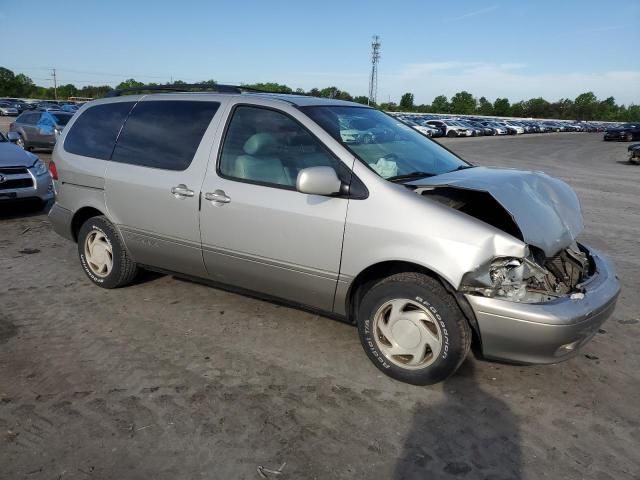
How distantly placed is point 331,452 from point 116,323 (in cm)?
231

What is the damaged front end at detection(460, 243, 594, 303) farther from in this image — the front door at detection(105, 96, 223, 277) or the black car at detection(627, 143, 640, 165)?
the black car at detection(627, 143, 640, 165)

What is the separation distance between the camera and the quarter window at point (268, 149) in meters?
3.57

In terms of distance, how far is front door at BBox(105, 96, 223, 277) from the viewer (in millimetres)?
4012

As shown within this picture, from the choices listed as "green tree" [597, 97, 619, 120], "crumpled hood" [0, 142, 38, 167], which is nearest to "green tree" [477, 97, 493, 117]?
"green tree" [597, 97, 619, 120]

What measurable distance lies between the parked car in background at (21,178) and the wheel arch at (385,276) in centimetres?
640

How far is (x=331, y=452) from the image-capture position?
8.74 feet

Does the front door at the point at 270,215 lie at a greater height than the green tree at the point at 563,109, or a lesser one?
lesser

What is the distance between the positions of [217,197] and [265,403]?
1.56 metres

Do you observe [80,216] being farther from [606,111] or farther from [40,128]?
[606,111]

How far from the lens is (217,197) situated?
382 cm

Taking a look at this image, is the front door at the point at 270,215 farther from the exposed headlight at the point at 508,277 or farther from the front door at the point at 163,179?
the exposed headlight at the point at 508,277

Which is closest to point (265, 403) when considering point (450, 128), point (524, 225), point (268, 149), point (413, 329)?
point (413, 329)

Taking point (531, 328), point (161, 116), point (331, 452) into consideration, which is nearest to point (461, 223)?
point (531, 328)

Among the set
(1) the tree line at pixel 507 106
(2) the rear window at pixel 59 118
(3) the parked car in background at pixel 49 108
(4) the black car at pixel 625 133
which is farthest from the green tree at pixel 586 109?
(2) the rear window at pixel 59 118
